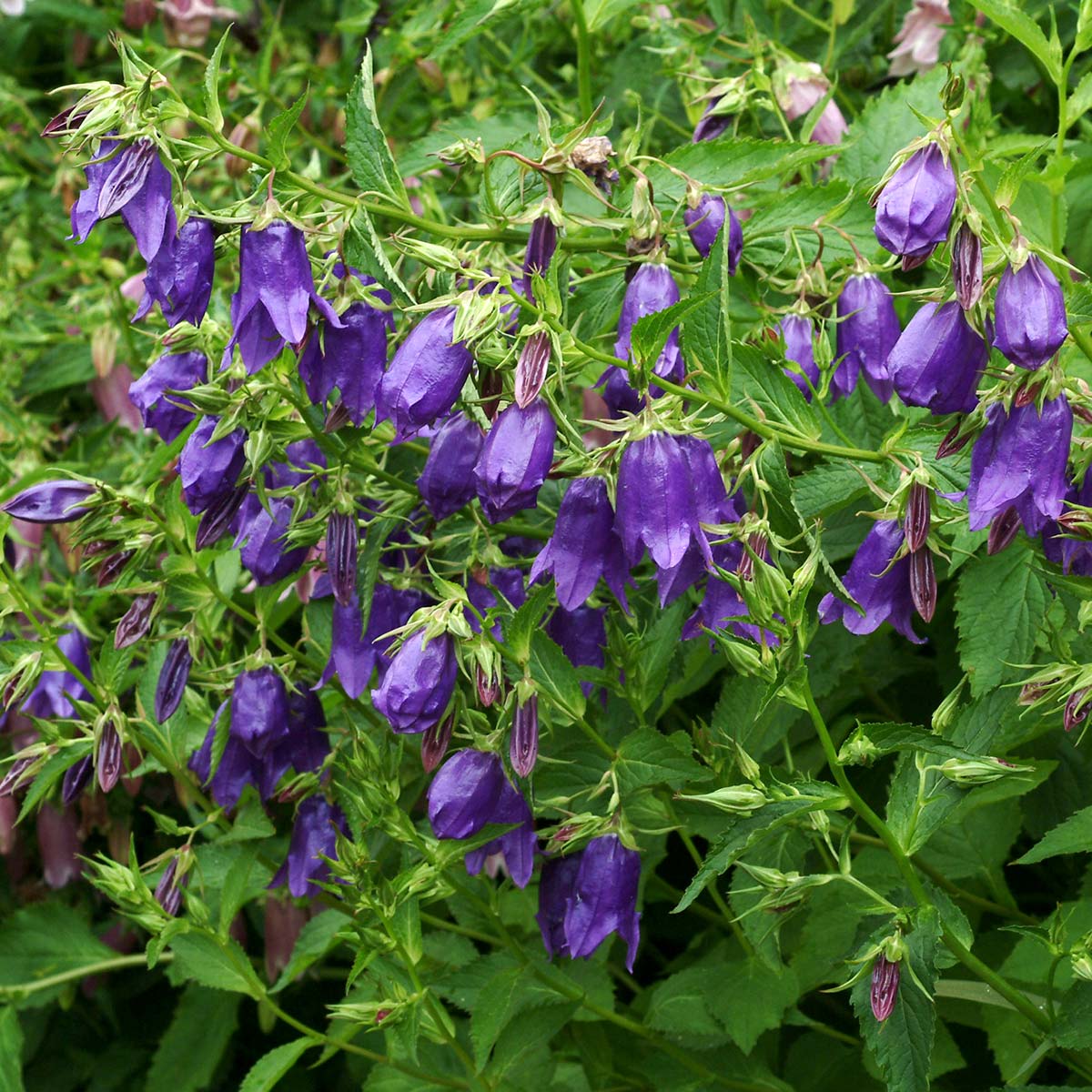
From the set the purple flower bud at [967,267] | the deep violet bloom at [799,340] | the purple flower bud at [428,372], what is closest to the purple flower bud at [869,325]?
the deep violet bloom at [799,340]

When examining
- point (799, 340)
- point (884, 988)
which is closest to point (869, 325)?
point (799, 340)

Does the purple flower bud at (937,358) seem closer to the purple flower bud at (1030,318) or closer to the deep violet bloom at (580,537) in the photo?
the purple flower bud at (1030,318)

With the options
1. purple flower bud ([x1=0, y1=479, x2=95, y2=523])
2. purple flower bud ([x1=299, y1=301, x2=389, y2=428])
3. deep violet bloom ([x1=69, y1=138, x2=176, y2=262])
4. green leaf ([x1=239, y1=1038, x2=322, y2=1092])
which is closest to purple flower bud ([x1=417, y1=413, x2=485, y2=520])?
purple flower bud ([x1=299, y1=301, x2=389, y2=428])

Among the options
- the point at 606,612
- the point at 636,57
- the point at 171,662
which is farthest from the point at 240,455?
the point at 636,57

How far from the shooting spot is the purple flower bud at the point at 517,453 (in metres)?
1.11

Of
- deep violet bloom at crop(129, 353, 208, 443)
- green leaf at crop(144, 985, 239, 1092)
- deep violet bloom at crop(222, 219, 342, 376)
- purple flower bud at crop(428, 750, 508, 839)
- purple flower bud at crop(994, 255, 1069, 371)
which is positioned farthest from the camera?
green leaf at crop(144, 985, 239, 1092)

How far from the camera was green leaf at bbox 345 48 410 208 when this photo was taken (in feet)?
3.95

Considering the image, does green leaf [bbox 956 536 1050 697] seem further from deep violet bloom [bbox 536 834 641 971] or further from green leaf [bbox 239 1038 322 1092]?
green leaf [bbox 239 1038 322 1092]

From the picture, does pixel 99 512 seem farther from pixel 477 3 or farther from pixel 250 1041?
pixel 250 1041

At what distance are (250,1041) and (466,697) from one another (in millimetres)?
→ 1526

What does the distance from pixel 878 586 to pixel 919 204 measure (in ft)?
1.15

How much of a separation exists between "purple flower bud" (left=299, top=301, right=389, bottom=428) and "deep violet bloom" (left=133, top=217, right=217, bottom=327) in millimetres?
106

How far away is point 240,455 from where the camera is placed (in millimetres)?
1308

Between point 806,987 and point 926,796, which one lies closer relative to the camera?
point 926,796
